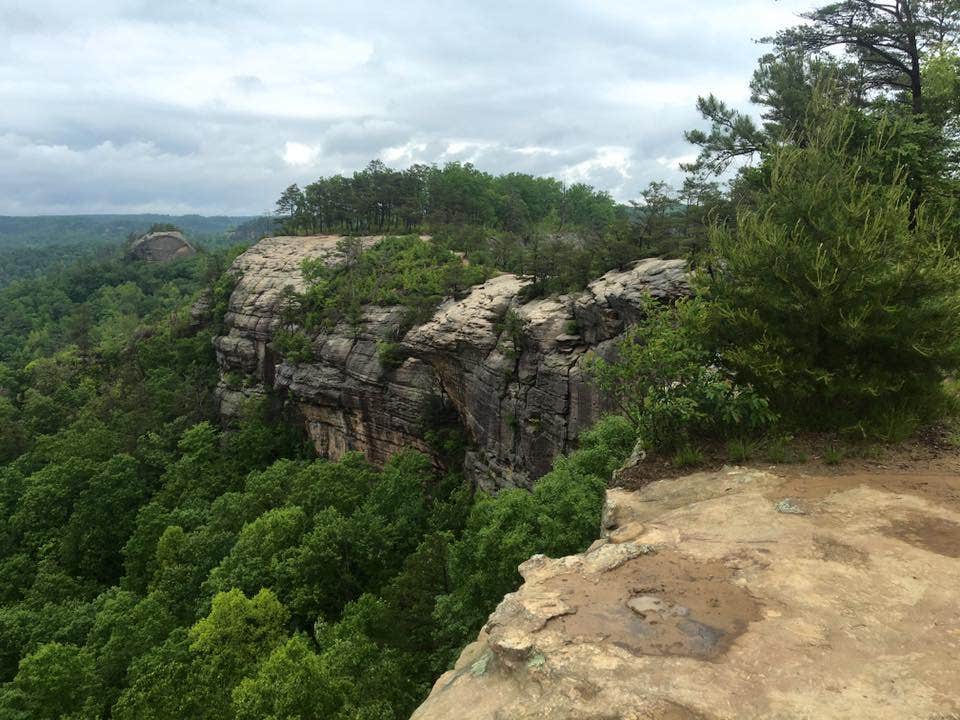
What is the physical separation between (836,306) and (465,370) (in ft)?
67.9

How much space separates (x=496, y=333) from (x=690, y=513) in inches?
781

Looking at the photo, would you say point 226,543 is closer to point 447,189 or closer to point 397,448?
point 397,448

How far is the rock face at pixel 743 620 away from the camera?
390 cm

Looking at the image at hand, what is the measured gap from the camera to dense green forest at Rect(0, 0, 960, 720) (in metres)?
8.23

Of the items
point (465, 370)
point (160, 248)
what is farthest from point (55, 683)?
point (160, 248)

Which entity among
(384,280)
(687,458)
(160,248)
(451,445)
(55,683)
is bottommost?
(55,683)

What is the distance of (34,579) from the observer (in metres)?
26.5

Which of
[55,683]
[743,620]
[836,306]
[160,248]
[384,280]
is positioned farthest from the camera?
[160,248]

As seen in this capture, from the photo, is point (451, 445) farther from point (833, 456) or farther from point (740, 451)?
point (833, 456)

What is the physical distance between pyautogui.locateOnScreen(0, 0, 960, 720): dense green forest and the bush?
0.04 metres

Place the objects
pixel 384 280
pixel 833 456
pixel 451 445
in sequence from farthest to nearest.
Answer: pixel 384 280
pixel 451 445
pixel 833 456

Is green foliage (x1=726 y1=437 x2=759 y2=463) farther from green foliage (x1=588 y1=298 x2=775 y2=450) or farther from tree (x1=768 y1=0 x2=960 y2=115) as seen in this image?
tree (x1=768 y1=0 x2=960 y2=115)

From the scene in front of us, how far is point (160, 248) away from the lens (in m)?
101

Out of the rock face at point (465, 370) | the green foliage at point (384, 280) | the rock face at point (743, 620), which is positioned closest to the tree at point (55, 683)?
the rock face at point (465, 370)
